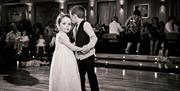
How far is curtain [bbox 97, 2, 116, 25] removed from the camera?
1548cm

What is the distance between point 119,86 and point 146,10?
9125 mm

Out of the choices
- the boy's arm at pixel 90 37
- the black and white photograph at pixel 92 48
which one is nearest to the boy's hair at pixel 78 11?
the black and white photograph at pixel 92 48

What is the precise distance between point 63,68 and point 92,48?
0.63 metres

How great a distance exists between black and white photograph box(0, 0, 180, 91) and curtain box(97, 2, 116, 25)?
0.05 meters

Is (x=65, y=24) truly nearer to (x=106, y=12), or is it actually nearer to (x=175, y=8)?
(x=175, y=8)

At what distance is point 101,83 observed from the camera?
6.06 m

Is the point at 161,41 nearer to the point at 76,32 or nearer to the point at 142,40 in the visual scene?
the point at 142,40

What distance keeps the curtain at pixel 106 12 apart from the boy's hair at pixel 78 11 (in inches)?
462

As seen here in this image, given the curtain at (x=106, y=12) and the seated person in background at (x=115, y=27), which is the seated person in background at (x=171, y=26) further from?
the curtain at (x=106, y=12)

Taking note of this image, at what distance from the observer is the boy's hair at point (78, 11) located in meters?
3.78

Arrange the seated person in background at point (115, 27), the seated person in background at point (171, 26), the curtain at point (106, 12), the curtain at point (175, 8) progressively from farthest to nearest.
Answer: the curtain at point (106, 12) → the curtain at point (175, 8) → the seated person in background at point (115, 27) → the seated person in background at point (171, 26)

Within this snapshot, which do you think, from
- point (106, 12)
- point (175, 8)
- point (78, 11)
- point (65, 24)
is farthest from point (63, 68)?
point (106, 12)

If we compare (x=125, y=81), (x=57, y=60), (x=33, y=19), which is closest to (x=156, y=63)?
(x=125, y=81)

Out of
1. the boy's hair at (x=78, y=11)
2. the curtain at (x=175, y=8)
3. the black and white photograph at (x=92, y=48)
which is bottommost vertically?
the black and white photograph at (x=92, y=48)
